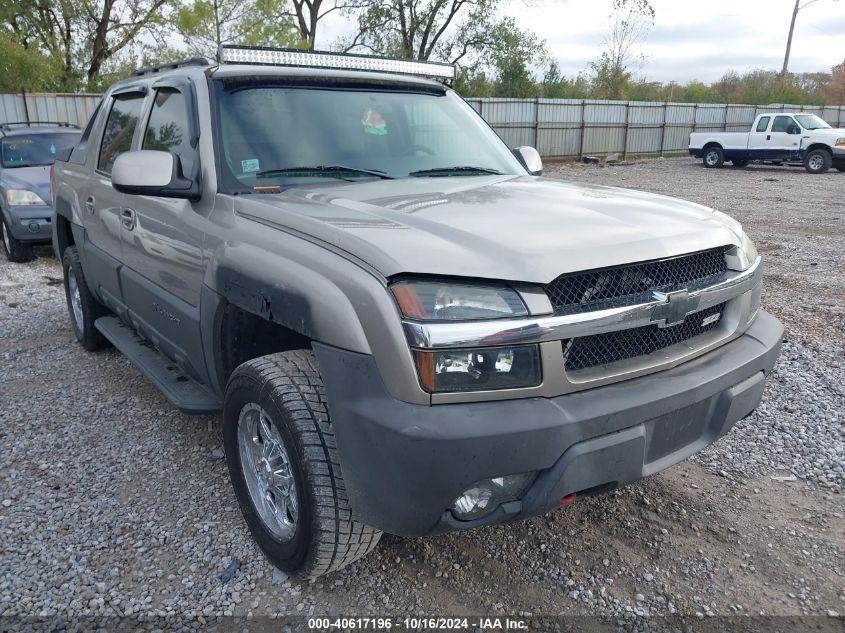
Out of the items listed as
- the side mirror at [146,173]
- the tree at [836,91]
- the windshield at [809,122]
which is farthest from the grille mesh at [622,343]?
the tree at [836,91]

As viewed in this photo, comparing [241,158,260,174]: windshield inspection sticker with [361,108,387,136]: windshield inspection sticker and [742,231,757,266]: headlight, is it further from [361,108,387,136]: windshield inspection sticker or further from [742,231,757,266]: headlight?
[742,231,757,266]: headlight

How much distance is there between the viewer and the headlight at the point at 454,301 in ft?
6.68

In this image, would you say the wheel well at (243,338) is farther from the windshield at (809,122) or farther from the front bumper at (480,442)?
the windshield at (809,122)

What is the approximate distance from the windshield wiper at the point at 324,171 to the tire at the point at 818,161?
72.2 ft

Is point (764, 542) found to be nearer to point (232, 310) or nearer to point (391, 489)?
point (391, 489)

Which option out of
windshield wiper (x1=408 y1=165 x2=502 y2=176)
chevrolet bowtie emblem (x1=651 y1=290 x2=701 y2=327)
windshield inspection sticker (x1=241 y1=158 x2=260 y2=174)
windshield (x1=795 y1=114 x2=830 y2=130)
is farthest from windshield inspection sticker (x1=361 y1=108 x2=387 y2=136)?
windshield (x1=795 y1=114 x2=830 y2=130)

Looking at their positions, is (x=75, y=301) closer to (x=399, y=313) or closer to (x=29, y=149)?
(x=399, y=313)

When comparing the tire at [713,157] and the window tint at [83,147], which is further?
the tire at [713,157]

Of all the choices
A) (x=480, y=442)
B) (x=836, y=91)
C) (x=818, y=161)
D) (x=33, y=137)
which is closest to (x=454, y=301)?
(x=480, y=442)

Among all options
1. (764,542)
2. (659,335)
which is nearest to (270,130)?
(659,335)

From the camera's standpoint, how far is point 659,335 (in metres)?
2.45

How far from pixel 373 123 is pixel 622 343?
1804mm

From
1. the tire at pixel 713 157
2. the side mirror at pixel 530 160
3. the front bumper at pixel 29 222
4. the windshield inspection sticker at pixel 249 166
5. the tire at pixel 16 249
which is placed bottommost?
the tire at pixel 713 157

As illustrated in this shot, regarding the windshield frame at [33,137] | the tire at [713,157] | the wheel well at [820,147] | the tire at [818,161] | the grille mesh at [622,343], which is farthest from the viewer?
the tire at [713,157]
